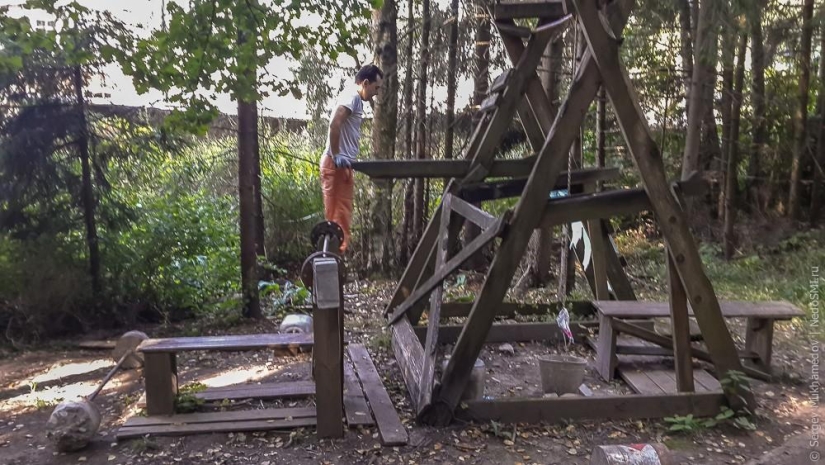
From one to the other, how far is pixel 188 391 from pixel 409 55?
6097 millimetres

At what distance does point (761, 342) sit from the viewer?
5465mm

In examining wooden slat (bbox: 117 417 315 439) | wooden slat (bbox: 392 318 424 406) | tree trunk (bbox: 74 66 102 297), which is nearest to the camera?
wooden slat (bbox: 117 417 315 439)

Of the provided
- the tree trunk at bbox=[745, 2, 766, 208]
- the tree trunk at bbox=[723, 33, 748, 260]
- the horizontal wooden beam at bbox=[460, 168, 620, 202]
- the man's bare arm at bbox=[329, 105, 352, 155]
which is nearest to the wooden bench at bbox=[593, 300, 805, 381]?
the horizontal wooden beam at bbox=[460, 168, 620, 202]

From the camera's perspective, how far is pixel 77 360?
6160 mm

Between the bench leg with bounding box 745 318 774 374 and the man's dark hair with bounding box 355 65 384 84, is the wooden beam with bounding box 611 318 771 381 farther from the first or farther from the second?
the man's dark hair with bounding box 355 65 384 84

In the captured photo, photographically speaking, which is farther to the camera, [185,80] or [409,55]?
[409,55]

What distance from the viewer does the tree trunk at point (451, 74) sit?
9062mm

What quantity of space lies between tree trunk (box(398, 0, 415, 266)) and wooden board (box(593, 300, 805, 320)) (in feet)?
14.8

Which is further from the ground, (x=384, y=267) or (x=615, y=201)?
(x=615, y=201)

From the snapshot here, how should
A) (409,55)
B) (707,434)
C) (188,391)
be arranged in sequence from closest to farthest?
(707,434) < (188,391) < (409,55)

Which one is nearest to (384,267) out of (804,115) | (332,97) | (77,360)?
(332,97)

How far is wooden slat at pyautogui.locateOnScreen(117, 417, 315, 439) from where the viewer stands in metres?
4.18

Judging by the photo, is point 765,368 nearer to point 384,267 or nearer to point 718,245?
point 384,267

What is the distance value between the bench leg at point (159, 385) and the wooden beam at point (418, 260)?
249 centimetres
